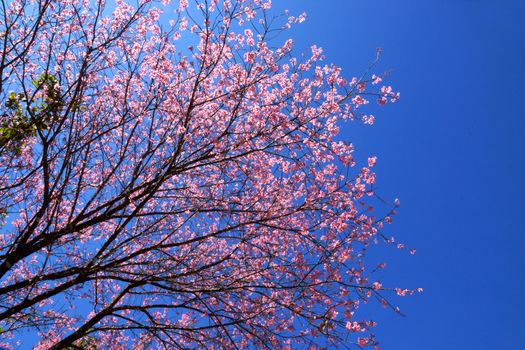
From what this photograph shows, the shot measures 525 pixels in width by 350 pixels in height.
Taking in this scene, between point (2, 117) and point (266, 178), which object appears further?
point (266, 178)

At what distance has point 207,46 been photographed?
23.4ft

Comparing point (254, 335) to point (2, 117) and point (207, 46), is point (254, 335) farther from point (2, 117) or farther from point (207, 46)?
point (2, 117)

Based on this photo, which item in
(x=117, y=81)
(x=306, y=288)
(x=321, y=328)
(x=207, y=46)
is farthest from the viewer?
(x=117, y=81)

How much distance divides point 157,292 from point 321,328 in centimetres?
285

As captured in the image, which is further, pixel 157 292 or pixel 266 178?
pixel 266 178

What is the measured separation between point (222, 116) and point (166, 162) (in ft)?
5.66

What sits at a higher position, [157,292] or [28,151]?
[28,151]

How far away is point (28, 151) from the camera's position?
837 cm

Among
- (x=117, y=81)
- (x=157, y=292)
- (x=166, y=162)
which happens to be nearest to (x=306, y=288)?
(x=157, y=292)

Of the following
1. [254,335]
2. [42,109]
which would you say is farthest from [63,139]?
[254,335]

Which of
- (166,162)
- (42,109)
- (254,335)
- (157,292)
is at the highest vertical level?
(42,109)

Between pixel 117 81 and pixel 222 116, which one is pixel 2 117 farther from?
pixel 222 116

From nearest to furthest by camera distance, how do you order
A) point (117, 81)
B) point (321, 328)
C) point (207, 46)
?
point (321, 328), point (207, 46), point (117, 81)

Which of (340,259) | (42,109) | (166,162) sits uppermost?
(42,109)
